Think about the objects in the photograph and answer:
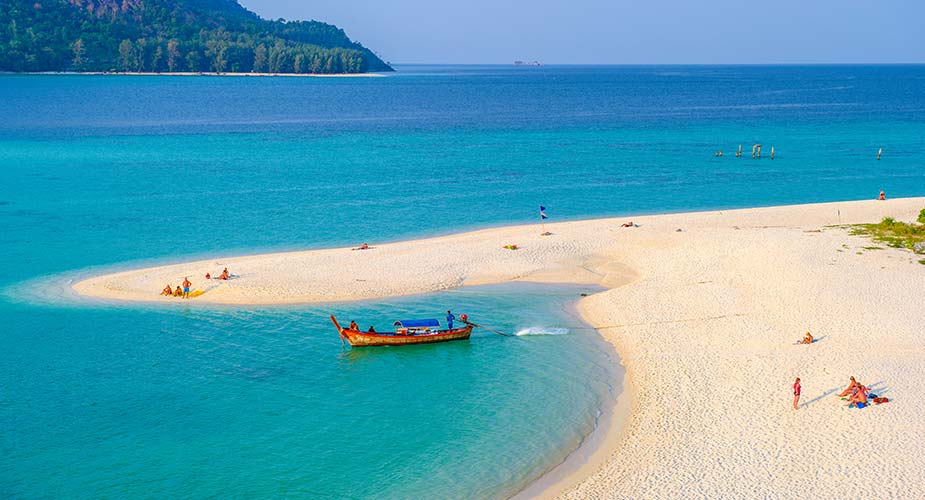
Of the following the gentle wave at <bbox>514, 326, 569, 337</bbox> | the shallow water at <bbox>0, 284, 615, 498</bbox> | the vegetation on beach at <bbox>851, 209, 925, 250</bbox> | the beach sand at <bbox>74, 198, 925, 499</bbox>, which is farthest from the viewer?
the vegetation on beach at <bbox>851, 209, 925, 250</bbox>

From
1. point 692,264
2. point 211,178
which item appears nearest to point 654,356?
point 692,264

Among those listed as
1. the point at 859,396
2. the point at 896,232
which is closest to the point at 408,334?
the point at 859,396

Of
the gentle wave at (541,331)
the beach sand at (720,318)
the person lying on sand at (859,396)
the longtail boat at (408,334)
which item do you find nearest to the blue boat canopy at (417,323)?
the longtail boat at (408,334)

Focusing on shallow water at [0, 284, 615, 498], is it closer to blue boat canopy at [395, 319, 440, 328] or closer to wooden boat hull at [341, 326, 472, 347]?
wooden boat hull at [341, 326, 472, 347]

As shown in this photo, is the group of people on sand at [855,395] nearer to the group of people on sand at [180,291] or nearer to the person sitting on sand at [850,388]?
the person sitting on sand at [850,388]

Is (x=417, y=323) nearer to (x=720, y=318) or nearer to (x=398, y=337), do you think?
(x=398, y=337)

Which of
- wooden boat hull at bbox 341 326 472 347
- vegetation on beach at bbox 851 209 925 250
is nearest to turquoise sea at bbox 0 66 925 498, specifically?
wooden boat hull at bbox 341 326 472 347
